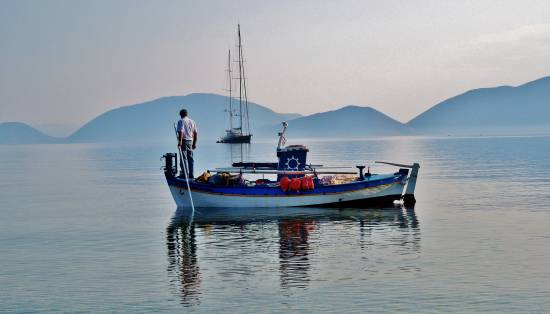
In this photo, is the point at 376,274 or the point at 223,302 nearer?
the point at 223,302

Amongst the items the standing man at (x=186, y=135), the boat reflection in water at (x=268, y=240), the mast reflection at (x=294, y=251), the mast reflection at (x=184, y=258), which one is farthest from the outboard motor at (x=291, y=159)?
the mast reflection at (x=184, y=258)

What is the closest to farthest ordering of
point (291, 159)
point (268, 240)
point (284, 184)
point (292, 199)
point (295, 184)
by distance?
point (268, 240), point (284, 184), point (295, 184), point (292, 199), point (291, 159)

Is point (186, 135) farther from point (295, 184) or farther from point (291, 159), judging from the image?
point (295, 184)

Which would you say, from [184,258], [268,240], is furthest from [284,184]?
[184,258]

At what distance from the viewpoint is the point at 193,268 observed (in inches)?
955

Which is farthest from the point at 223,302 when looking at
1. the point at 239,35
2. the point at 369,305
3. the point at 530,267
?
the point at 239,35

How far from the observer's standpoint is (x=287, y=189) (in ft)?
127

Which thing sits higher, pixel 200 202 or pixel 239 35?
pixel 239 35

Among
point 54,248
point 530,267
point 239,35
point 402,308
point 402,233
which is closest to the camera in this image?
point 402,308

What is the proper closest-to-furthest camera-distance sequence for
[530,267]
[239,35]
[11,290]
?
1. [11,290]
2. [530,267]
3. [239,35]

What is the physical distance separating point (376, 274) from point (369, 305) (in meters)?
3.48

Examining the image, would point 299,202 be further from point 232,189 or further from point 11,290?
point 11,290

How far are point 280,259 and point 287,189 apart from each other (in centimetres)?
1324

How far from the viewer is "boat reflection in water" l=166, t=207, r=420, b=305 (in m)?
23.0
